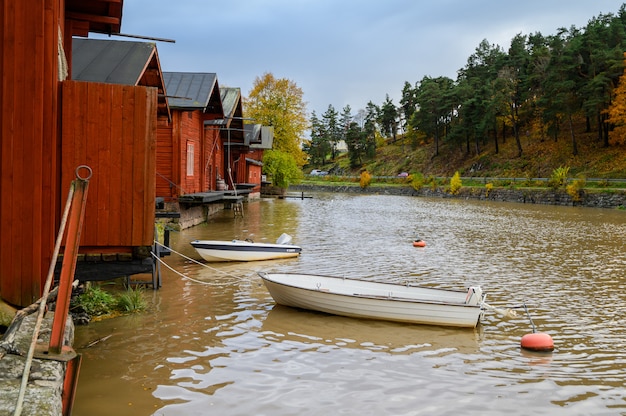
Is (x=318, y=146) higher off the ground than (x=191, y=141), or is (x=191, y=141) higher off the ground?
(x=318, y=146)

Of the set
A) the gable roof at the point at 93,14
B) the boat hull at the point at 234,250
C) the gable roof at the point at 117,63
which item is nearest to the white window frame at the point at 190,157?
the gable roof at the point at 117,63

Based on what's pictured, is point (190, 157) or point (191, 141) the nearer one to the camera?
point (190, 157)

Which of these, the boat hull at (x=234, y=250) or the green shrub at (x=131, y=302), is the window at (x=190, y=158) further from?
the green shrub at (x=131, y=302)

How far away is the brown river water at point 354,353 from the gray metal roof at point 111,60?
19.3 ft

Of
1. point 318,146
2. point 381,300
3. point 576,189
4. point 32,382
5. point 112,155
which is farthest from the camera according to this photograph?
point 318,146

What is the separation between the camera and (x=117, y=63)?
16859 millimetres

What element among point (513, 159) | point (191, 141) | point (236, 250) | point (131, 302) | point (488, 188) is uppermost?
point (513, 159)

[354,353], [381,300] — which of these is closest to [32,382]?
[354,353]

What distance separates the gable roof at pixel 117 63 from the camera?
1622cm

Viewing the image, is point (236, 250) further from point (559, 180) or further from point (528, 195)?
point (528, 195)

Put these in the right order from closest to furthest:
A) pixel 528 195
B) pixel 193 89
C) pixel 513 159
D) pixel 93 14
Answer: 1. pixel 93 14
2. pixel 193 89
3. pixel 528 195
4. pixel 513 159

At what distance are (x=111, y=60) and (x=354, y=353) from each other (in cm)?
1229

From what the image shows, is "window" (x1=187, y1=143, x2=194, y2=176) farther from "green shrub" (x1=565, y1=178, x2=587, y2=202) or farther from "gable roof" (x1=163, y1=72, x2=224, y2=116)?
"green shrub" (x1=565, y1=178, x2=587, y2=202)

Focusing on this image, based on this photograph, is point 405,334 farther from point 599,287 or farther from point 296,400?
point 599,287
